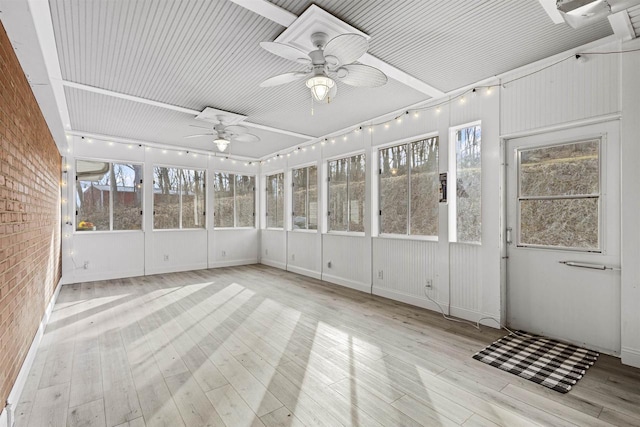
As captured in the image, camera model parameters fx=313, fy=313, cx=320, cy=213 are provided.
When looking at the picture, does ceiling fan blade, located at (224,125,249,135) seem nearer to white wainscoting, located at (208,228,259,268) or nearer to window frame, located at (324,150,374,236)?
window frame, located at (324,150,374,236)

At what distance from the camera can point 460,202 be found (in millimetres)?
4238

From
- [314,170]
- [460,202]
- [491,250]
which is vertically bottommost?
[491,250]

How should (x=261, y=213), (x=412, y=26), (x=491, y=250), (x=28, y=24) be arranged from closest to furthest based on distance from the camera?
(x=28, y=24), (x=412, y=26), (x=491, y=250), (x=261, y=213)

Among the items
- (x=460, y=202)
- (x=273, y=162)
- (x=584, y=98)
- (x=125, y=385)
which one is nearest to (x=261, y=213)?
(x=273, y=162)

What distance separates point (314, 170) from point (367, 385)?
16.7 ft

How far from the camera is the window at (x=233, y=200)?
8102 millimetres

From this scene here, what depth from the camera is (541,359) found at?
296 cm

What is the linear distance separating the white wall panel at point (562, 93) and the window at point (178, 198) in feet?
21.7

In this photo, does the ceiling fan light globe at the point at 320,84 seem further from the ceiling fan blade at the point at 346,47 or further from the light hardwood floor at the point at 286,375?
the light hardwood floor at the point at 286,375

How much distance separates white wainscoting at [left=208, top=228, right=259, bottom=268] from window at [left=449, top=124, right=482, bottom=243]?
5.70 metres

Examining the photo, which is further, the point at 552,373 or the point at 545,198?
the point at 545,198

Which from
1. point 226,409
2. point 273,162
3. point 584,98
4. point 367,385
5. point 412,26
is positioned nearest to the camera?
point 226,409

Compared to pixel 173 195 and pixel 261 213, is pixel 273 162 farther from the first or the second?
pixel 173 195

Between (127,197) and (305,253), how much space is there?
4.08m
